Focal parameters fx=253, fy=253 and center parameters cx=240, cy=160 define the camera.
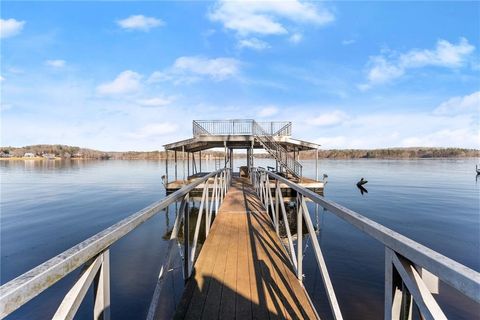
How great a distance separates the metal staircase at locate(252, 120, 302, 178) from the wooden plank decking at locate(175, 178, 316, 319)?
12.5 m

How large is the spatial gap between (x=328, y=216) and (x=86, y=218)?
13.6 metres

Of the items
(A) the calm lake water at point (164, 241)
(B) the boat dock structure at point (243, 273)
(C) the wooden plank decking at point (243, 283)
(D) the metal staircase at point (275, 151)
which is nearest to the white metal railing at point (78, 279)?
(B) the boat dock structure at point (243, 273)

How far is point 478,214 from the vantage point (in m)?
14.5

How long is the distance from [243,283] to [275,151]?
1513 cm

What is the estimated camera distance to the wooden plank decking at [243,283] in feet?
8.54

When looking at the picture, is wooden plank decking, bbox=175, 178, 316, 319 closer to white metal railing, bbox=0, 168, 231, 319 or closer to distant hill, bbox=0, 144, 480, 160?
white metal railing, bbox=0, 168, 231, 319

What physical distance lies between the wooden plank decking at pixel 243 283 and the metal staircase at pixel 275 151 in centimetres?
1251

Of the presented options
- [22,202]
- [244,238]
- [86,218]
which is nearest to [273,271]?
[244,238]

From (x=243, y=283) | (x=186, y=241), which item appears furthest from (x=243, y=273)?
(x=186, y=241)

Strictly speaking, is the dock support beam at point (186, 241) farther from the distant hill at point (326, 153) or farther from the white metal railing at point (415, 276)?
the distant hill at point (326, 153)

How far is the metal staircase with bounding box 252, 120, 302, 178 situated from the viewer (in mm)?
17439

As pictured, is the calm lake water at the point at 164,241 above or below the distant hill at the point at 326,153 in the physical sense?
below

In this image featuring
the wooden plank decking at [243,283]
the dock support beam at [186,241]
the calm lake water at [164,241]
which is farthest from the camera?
the calm lake water at [164,241]

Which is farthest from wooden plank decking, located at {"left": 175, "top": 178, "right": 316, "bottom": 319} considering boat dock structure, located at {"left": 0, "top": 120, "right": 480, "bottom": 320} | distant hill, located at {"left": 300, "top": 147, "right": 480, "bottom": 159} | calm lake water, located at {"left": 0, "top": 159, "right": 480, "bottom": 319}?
distant hill, located at {"left": 300, "top": 147, "right": 480, "bottom": 159}
